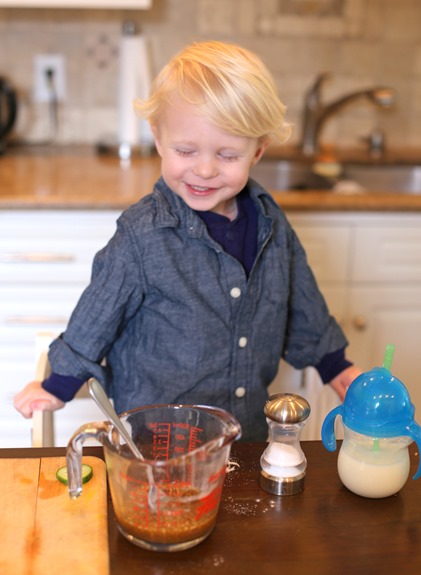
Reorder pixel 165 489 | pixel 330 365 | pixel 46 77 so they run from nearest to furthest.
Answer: pixel 165 489
pixel 330 365
pixel 46 77

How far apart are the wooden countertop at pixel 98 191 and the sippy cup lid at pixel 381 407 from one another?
3.44 ft

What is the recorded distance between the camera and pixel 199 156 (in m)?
1.14

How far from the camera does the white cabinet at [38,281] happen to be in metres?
1.87

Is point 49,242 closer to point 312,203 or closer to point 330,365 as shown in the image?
point 312,203

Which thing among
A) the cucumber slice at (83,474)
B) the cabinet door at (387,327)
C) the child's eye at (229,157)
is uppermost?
the child's eye at (229,157)

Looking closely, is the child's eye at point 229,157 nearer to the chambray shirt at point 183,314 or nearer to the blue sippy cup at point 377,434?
the chambray shirt at point 183,314

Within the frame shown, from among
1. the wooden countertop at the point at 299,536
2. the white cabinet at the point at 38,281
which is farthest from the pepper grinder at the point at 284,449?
the white cabinet at the point at 38,281

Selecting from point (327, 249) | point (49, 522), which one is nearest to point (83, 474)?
point (49, 522)

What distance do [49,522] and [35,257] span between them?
1.13m

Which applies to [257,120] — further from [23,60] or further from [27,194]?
[23,60]

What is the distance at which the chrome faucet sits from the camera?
2.46 meters

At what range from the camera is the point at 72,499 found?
0.86 m

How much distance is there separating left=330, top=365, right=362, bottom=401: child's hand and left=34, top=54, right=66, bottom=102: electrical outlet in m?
1.53

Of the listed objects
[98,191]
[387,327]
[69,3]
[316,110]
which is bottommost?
[387,327]
